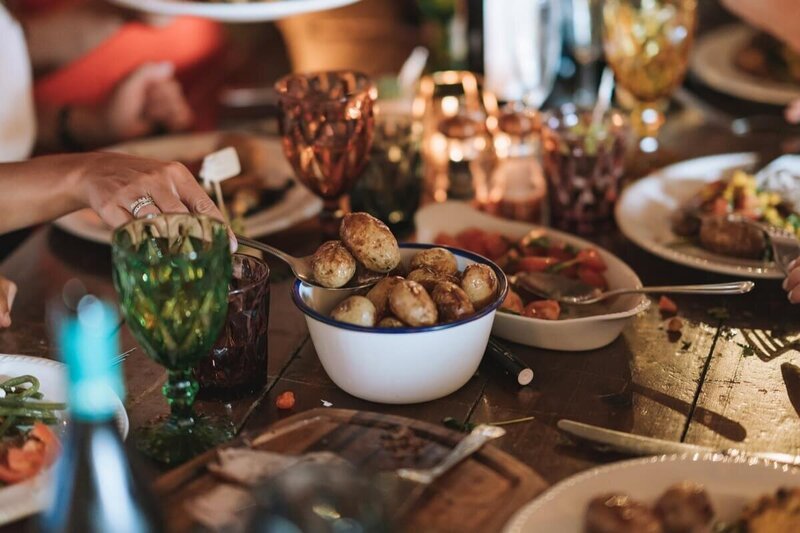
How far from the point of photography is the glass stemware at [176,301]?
0.99 m

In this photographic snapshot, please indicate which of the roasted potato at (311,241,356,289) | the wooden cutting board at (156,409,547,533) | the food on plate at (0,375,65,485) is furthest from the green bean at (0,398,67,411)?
the roasted potato at (311,241,356,289)

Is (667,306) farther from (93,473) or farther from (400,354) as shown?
(93,473)

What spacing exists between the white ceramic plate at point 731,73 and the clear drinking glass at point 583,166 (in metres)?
0.78

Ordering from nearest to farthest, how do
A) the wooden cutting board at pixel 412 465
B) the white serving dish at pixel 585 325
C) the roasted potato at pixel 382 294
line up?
the wooden cutting board at pixel 412 465 < the roasted potato at pixel 382 294 < the white serving dish at pixel 585 325

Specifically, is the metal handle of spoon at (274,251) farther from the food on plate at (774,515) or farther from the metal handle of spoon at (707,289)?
the food on plate at (774,515)

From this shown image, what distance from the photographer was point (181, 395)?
109 centimetres

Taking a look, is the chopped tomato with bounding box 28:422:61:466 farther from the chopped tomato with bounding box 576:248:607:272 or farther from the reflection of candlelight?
the reflection of candlelight

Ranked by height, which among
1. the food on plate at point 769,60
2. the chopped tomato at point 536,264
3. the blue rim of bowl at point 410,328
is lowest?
the food on plate at point 769,60

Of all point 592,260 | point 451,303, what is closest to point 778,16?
point 592,260

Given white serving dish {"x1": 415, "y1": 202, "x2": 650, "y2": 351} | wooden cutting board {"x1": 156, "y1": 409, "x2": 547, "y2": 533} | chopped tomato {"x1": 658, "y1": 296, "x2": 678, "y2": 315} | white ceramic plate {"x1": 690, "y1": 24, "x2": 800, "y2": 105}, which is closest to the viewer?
wooden cutting board {"x1": 156, "y1": 409, "x2": 547, "y2": 533}

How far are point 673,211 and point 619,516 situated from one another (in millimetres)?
Result: 972

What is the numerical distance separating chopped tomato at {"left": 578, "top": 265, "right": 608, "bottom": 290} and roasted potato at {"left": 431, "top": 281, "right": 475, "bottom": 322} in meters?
0.35

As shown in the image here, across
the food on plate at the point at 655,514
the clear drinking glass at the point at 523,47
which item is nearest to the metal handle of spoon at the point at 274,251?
the food on plate at the point at 655,514

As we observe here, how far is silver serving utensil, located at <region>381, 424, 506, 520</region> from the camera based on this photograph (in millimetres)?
926
